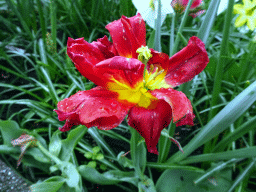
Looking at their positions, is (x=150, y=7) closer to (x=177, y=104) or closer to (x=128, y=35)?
(x=128, y=35)

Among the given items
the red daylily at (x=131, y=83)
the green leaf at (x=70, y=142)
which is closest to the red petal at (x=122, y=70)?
the red daylily at (x=131, y=83)

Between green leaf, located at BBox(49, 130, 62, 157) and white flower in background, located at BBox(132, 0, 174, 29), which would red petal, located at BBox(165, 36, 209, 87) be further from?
green leaf, located at BBox(49, 130, 62, 157)

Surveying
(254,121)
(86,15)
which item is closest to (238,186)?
(254,121)

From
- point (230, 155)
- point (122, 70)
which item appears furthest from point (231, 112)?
point (122, 70)

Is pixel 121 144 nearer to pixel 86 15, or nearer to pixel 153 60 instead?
pixel 153 60

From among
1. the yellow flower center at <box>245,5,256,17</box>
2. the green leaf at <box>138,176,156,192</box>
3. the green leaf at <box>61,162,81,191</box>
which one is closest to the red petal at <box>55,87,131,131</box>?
the green leaf at <box>61,162,81,191</box>

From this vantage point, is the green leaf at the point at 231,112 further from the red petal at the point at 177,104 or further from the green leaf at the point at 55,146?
the green leaf at the point at 55,146
